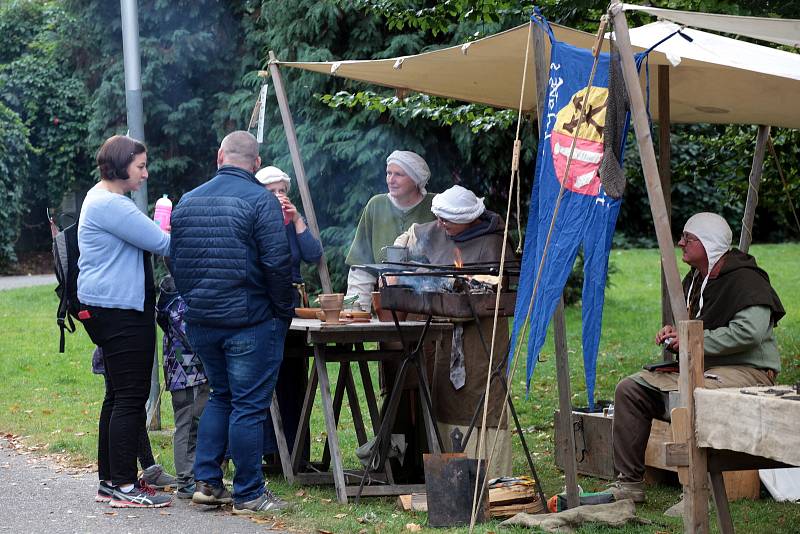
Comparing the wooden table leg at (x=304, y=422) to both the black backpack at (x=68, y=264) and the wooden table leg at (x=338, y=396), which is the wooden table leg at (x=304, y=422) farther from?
the black backpack at (x=68, y=264)

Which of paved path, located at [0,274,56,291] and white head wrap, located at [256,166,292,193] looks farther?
paved path, located at [0,274,56,291]

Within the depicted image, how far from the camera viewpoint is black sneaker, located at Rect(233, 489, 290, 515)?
5109 mm

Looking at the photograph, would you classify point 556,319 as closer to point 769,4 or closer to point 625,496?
point 625,496

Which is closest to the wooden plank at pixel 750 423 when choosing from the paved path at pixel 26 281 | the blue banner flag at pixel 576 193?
the blue banner flag at pixel 576 193

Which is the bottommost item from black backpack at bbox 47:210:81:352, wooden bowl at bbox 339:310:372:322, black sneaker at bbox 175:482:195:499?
black sneaker at bbox 175:482:195:499

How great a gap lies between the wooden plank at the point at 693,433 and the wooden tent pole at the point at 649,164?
2.8 inches

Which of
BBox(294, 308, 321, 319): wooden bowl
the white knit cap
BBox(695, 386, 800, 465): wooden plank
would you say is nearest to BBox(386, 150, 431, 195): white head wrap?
the white knit cap

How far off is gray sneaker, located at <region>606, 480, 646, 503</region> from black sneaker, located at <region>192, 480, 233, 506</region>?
5.99 feet

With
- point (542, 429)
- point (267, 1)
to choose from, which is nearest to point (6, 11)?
point (267, 1)

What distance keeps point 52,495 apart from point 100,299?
1.22 metres

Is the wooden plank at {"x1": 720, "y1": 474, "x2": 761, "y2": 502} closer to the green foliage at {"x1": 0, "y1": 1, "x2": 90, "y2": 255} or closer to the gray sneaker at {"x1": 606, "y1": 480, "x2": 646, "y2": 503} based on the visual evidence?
the gray sneaker at {"x1": 606, "y1": 480, "x2": 646, "y2": 503}

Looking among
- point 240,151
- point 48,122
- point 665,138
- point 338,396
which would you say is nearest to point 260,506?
point 338,396

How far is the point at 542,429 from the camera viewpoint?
7.52 metres

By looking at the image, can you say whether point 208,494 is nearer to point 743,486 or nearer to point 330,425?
point 330,425
